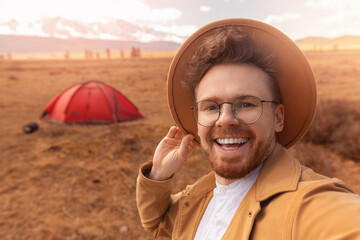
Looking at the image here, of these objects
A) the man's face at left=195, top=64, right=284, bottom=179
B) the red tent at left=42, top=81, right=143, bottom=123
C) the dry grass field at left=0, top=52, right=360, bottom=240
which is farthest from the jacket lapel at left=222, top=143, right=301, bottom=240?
the red tent at left=42, top=81, right=143, bottom=123

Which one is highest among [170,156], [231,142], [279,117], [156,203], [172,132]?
[279,117]

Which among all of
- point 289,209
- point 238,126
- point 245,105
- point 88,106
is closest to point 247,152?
point 238,126

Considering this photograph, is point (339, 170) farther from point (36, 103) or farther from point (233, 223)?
point (36, 103)

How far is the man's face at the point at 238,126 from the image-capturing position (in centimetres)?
125

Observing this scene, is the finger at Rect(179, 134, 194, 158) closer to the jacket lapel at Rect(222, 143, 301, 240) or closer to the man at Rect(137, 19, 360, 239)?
the man at Rect(137, 19, 360, 239)

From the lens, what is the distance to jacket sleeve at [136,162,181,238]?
160cm

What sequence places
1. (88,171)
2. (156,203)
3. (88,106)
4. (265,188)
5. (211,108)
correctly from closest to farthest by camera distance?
1. (265,188)
2. (211,108)
3. (156,203)
4. (88,171)
5. (88,106)

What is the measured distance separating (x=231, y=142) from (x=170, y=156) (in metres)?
0.51

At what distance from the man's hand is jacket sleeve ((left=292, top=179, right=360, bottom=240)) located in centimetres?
83

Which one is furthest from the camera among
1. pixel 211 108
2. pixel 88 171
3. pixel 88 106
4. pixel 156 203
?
pixel 88 106

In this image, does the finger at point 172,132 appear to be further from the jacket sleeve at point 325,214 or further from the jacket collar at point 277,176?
the jacket sleeve at point 325,214

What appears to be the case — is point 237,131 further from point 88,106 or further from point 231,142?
point 88,106

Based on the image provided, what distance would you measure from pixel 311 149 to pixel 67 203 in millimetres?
5073

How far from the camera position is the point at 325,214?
2.90 ft
